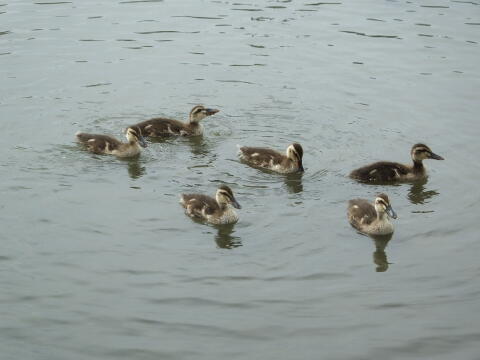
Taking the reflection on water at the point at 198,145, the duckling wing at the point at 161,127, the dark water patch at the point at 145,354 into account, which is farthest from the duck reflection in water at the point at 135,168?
the dark water patch at the point at 145,354

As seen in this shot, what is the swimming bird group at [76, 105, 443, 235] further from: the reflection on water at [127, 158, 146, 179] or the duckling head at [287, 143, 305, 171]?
the reflection on water at [127, 158, 146, 179]

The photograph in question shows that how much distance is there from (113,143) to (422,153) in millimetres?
4013

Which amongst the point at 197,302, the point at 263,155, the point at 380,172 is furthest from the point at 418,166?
the point at 197,302

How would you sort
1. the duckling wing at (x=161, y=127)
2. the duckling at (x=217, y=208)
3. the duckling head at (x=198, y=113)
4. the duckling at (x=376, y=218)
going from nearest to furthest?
1. the duckling at (x=376, y=218)
2. the duckling at (x=217, y=208)
3. the duckling wing at (x=161, y=127)
4. the duckling head at (x=198, y=113)

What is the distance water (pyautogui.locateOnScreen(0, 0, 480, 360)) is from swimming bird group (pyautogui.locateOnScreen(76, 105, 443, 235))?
0.14 meters

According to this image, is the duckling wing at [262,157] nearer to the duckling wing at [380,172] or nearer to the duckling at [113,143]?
the duckling wing at [380,172]

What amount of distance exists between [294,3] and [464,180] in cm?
844

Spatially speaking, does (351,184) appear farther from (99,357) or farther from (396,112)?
(99,357)

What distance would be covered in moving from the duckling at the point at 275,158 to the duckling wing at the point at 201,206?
1.54 meters

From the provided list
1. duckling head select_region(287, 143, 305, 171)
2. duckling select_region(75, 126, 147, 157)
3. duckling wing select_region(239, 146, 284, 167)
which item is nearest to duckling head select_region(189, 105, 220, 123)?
duckling select_region(75, 126, 147, 157)

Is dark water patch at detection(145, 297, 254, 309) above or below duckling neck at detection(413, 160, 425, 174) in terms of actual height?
above

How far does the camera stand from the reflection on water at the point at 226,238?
8891mm

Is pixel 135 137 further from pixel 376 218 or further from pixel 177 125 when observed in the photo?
pixel 376 218

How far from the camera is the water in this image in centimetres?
739
